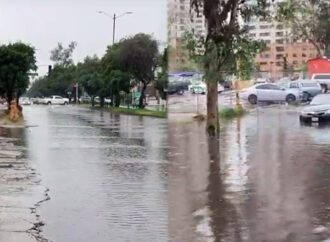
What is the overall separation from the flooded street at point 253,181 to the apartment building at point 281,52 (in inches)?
29.0

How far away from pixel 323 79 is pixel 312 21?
1061 millimetres

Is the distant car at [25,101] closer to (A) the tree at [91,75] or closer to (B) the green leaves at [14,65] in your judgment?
(A) the tree at [91,75]

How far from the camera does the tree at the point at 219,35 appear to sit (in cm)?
1196

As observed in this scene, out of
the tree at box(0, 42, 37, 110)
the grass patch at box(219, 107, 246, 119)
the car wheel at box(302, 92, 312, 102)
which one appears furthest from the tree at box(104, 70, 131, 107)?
the car wheel at box(302, 92, 312, 102)

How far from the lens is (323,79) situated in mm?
10398

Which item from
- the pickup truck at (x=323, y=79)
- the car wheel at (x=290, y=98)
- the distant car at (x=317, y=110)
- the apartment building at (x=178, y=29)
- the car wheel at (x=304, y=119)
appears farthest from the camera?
the car wheel at (x=304, y=119)

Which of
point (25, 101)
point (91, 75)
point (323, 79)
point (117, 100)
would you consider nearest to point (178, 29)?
point (323, 79)

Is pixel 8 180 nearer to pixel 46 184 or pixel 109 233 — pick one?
pixel 46 184

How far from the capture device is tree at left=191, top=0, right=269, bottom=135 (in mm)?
11961

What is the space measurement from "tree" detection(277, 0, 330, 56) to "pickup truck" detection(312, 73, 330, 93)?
1.27ft

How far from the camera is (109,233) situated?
Result: 5602mm

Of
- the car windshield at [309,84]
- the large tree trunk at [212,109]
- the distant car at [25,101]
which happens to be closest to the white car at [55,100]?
the distant car at [25,101]

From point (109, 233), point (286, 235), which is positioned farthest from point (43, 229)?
point (286, 235)

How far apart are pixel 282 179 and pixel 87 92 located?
122ft
